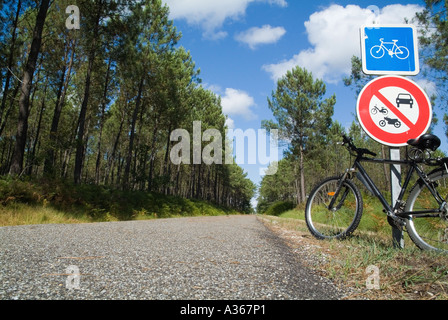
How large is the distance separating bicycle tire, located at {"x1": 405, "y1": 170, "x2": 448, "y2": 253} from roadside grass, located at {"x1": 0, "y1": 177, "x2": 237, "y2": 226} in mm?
7040

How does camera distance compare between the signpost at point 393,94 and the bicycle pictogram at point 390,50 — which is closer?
the signpost at point 393,94

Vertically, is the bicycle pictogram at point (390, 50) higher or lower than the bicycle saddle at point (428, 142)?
higher

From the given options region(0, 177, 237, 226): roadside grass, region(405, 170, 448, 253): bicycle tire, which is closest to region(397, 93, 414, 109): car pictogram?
region(405, 170, 448, 253): bicycle tire

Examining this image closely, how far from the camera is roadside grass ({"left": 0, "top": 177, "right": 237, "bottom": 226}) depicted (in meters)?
6.05

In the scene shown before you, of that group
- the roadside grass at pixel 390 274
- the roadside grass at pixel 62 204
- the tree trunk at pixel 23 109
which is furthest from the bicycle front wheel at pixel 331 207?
the tree trunk at pixel 23 109

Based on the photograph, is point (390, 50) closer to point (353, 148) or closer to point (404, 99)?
point (404, 99)

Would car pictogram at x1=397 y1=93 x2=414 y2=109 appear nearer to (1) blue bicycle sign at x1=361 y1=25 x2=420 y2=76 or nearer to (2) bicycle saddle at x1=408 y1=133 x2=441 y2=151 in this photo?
(1) blue bicycle sign at x1=361 y1=25 x2=420 y2=76

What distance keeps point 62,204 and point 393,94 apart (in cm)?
886

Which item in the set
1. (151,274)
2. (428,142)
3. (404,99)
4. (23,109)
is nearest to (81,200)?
(23,109)

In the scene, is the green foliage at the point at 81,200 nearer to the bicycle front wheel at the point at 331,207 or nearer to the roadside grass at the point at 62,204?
the roadside grass at the point at 62,204

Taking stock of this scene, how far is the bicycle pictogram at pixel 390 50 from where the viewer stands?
2877 mm

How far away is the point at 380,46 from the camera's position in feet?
9.58

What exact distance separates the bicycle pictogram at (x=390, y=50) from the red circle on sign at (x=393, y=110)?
0.94 feet
